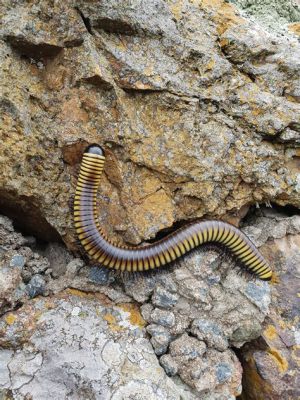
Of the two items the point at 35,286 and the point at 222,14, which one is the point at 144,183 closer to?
the point at 35,286

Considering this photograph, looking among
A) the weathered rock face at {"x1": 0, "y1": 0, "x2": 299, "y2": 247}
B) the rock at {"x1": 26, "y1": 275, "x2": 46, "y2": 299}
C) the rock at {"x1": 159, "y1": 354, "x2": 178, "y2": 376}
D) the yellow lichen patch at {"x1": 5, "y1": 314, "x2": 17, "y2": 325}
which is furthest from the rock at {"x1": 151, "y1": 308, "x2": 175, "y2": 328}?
the yellow lichen patch at {"x1": 5, "y1": 314, "x2": 17, "y2": 325}

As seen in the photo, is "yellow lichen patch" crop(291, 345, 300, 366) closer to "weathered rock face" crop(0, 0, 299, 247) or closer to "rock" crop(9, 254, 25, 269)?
"weathered rock face" crop(0, 0, 299, 247)

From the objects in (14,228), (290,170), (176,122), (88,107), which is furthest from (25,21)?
(290,170)

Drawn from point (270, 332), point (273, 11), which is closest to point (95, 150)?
point (270, 332)

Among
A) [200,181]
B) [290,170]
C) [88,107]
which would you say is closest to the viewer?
[88,107]

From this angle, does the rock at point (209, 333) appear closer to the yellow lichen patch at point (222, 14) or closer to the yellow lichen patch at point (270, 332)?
the yellow lichen patch at point (270, 332)

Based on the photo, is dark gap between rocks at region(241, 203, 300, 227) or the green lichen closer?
dark gap between rocks at region(241, 203, 300, 227)

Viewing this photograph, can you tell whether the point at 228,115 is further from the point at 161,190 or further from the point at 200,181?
the point at 161,190
